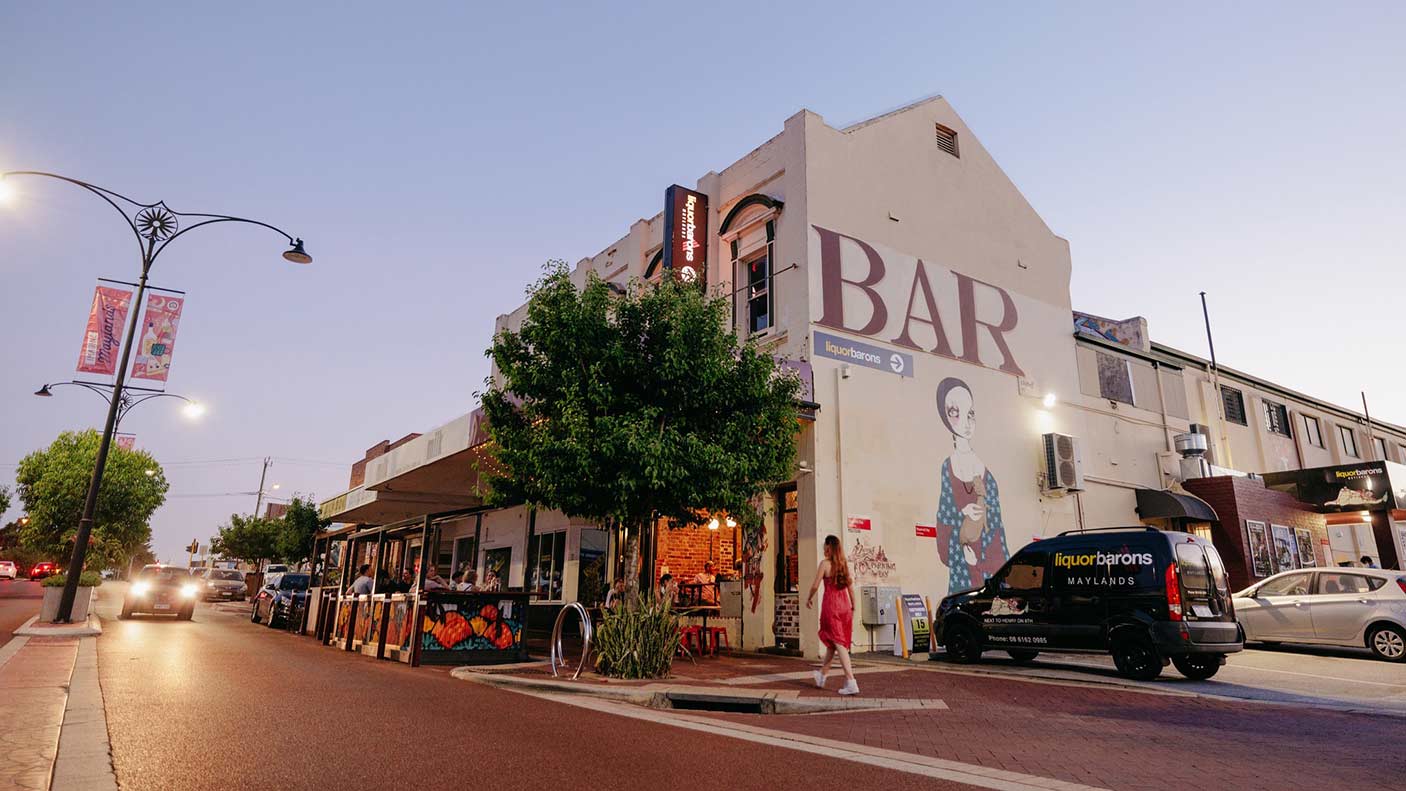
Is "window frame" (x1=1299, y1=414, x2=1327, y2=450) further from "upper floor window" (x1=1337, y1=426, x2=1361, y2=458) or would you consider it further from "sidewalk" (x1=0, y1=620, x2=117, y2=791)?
"sidewalk" (x1=0, y1=620, x2=117, y2=791)

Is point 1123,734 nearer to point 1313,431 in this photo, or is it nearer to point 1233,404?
point 1233,404

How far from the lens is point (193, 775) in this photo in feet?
14.3

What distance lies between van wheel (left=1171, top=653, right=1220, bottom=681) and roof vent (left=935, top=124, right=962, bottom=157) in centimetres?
1339

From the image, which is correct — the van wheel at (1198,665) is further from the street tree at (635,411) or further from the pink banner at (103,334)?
the pink banner at (103,334)

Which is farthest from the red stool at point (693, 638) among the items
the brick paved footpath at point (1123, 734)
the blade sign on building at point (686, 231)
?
the blade sign on building at point (686, 231)

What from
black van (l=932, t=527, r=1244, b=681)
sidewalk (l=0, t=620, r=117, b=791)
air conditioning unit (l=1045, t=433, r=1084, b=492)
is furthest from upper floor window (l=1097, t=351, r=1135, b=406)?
sidewalk (l=0, t=620, r=117, b=791)

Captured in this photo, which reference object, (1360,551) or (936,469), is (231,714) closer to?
(936,469)

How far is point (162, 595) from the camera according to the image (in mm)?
22188

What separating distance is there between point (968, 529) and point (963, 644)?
4914 millimetres

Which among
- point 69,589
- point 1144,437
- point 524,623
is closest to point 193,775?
point 524,623

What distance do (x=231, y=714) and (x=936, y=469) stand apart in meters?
13.4

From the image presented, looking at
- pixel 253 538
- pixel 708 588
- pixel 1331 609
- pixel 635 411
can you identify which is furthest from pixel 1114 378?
pixel 253 538

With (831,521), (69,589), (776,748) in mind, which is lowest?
(776,748)

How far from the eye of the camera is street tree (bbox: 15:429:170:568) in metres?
35.6
